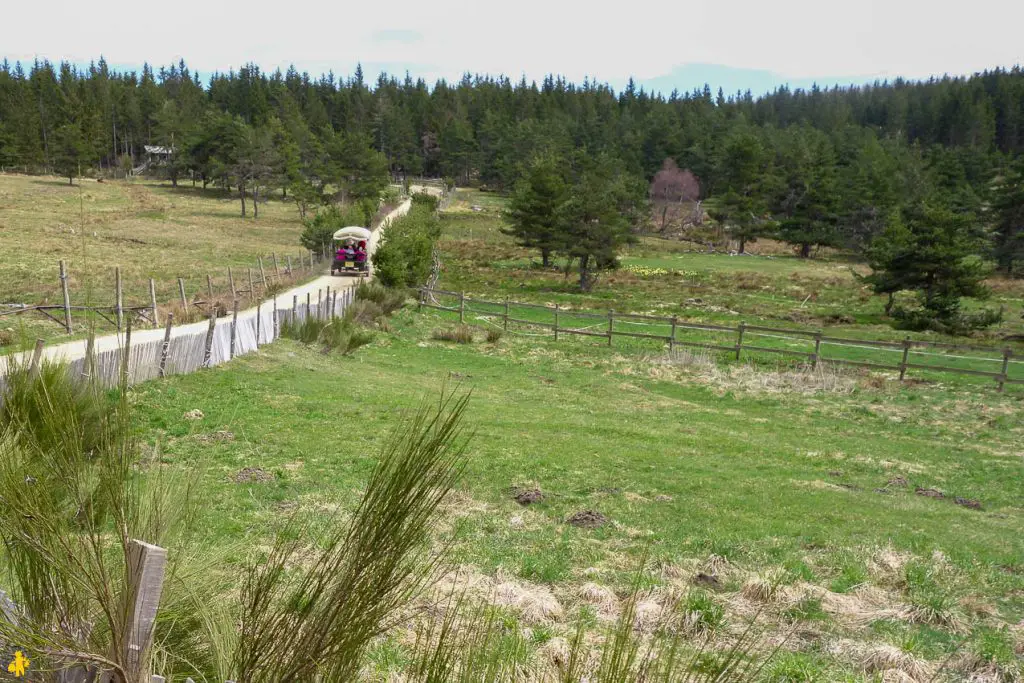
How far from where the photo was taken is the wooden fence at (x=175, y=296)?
53.3 ft

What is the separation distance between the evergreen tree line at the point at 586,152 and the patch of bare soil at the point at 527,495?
1296 inches

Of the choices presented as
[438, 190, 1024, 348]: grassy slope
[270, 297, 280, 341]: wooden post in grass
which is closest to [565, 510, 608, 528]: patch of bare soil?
[270, 297, 280, 341]: wooden post in grass

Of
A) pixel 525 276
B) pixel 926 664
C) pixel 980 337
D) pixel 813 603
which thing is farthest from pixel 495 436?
pixel 525 276

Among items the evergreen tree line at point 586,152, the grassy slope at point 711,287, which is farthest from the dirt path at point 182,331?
the evergreen tree line at point 586,152

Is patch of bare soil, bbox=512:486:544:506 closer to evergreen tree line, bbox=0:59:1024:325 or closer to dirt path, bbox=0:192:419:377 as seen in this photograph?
dirt path, bbox=0:192:419:377

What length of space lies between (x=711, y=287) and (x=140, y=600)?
46.7 meters

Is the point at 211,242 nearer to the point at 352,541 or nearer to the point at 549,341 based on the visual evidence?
the point at 549,341

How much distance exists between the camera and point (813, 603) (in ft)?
21.9

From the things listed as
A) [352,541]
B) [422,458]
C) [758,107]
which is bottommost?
[352,541]

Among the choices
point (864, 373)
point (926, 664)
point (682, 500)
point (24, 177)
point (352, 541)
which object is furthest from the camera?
point (24, 177)

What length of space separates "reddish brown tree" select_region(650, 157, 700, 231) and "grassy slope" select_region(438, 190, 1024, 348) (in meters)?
20.8

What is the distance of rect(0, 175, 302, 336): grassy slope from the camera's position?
94.7ft

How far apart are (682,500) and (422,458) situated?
988 centimetres

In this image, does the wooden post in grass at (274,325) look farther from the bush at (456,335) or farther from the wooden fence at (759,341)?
the wooden fence at (759,341)
